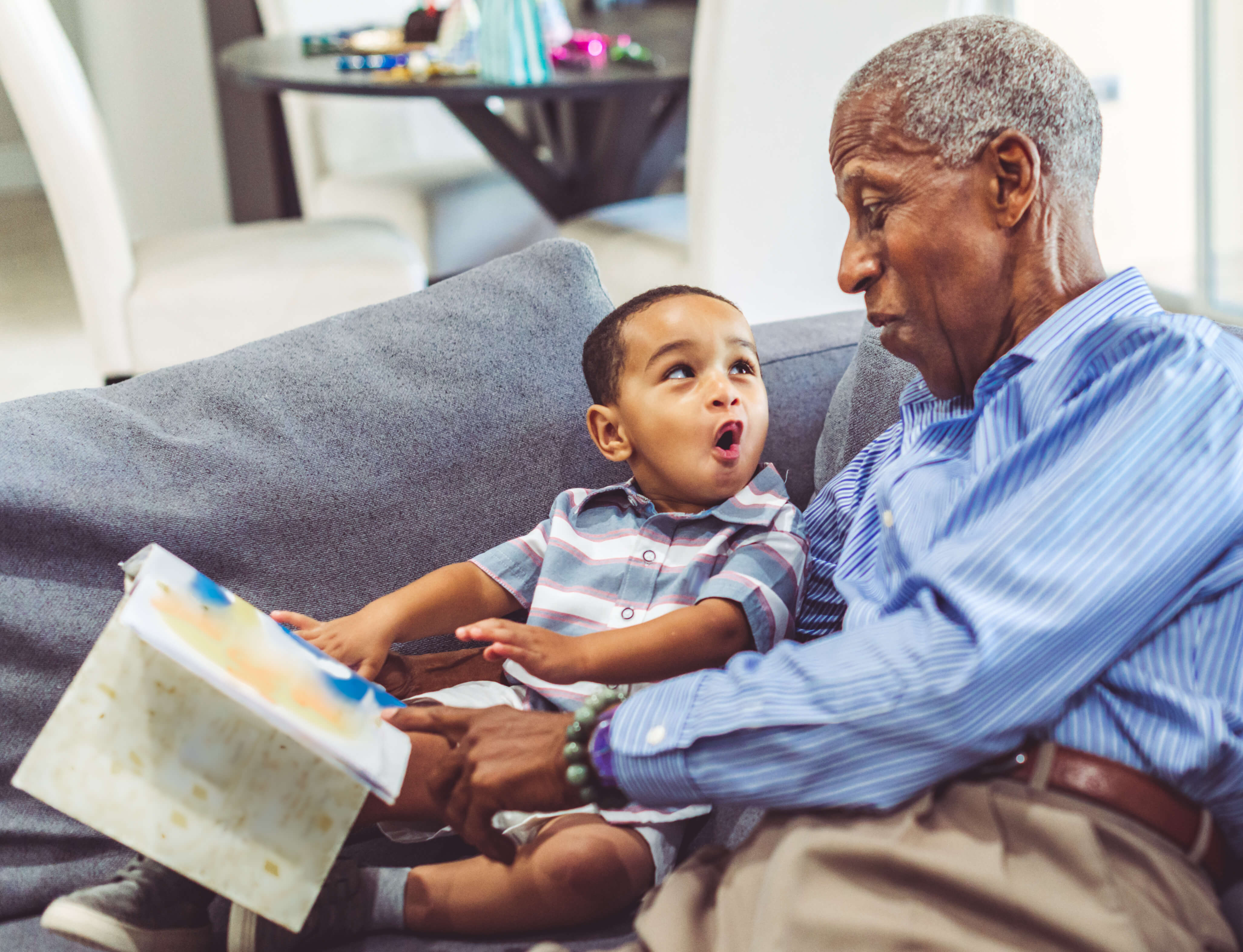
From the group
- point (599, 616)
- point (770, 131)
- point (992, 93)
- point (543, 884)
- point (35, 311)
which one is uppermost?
point (992, 93)

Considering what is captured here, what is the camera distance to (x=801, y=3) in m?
2.46

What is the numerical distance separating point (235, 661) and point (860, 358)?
0.91 meters

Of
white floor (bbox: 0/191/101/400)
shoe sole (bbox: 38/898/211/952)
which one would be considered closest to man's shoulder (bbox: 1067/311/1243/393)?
shoe sole (bbox: 38/898/211/952)

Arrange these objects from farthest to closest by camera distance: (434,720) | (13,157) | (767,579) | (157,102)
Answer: (13,157)
(157,102)
(767,579)
(434,720)

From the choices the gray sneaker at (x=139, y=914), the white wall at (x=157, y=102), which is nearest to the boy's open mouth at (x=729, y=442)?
the gray sneaker at (x=139, y=914)

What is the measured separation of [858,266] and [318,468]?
0.63 m

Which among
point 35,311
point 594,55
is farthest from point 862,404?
point 35,311

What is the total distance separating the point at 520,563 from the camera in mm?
1270

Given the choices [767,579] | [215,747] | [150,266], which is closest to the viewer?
[215,747]

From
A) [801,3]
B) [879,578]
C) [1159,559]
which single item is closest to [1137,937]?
[1159,559]

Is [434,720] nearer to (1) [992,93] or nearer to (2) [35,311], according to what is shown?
(1) [992,93]

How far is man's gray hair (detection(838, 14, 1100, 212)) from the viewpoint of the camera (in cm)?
98

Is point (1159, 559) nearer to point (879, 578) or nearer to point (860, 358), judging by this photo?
point (879, 578)

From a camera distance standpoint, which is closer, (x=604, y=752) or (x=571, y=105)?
(x=604, y=752)
